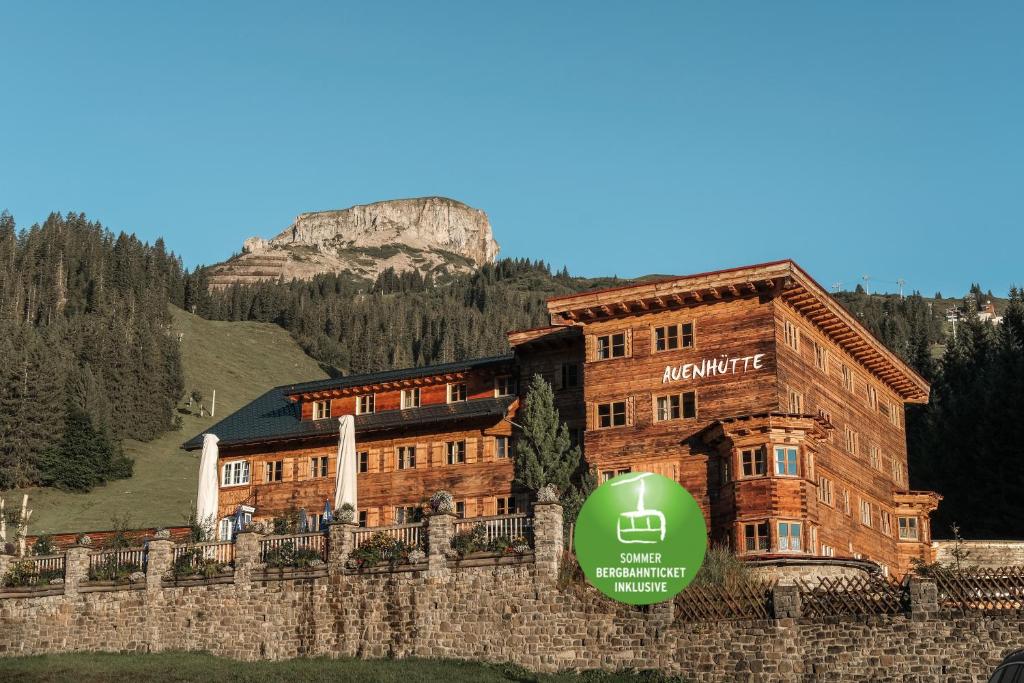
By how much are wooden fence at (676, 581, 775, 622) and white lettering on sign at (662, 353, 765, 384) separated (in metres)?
16.5

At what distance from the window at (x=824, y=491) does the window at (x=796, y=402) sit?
2.96m

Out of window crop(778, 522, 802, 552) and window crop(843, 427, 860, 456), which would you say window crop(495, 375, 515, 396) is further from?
window crop(778, 522, 802, 552)

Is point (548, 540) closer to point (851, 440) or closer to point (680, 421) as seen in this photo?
point (680, 421)

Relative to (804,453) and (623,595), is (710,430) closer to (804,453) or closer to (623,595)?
(804,453)

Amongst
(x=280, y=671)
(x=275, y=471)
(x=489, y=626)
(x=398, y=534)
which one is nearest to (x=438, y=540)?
(x=398, y=534)

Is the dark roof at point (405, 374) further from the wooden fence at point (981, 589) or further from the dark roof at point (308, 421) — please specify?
the wooden fence at point (981, 589)

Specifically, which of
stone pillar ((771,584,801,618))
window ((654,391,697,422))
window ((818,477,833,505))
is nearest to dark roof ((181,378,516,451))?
window ((654,391,697,422))

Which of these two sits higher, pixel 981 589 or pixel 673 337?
pixel 673 337

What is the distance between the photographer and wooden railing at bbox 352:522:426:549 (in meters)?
40.5

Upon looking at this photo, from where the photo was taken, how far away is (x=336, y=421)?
6269cm

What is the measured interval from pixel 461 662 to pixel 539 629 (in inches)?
102

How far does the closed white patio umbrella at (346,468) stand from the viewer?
48.9 m

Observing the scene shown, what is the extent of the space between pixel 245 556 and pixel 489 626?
9.64 m

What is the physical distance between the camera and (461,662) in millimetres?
37031
